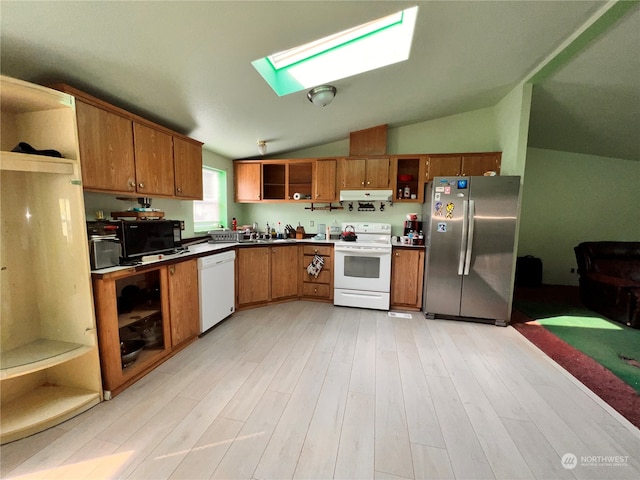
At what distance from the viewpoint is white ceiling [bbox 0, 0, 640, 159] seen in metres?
1.32

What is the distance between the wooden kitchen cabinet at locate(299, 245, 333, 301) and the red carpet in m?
2.38

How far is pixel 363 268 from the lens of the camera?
11.1 ft

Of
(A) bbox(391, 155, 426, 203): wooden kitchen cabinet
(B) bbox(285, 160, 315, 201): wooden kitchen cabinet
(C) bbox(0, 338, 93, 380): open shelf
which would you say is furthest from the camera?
(B) bbox(285, 160, 315, 201): wooden kitchen cabinet

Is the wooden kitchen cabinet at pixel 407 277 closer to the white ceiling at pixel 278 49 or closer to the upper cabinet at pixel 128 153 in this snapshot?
the white ceiling at pixel 278 49

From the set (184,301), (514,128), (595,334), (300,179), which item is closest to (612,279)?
(595,334)

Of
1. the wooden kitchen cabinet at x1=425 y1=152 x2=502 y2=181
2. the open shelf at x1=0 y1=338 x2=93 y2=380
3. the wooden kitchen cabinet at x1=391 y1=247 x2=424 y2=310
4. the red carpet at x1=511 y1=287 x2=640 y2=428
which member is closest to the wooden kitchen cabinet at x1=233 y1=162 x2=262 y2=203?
the wooden kitchen cabinet at x1=391 y1=247 x2=424 y2=310

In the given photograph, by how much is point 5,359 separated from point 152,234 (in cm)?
112

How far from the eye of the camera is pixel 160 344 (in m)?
2.21

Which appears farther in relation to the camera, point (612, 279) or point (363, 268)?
point (363, 268)

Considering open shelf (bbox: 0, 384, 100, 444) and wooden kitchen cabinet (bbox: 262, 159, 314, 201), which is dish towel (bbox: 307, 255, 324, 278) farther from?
open shelf (bbox: 0, 384, 100, 444)

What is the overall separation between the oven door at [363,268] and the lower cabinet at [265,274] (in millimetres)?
681

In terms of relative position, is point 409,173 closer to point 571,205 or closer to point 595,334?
point 595,334

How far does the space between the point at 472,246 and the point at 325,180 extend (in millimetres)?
2202

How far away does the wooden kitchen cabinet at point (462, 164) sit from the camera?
130 inches
